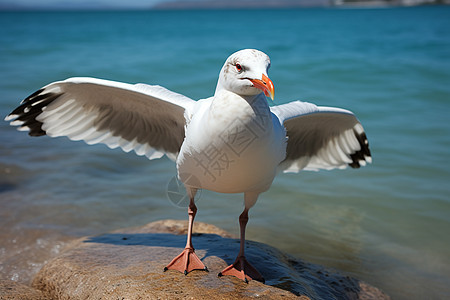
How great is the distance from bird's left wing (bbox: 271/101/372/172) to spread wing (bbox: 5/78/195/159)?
1166 mm

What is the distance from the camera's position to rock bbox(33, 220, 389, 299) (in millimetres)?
3115

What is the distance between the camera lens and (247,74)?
274cm

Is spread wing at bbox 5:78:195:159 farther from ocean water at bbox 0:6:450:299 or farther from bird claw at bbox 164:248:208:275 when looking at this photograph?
ocean water at bbox 0:6:450:299

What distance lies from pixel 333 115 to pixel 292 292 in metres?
1.77

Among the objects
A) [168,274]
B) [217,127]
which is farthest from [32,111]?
[217,127]

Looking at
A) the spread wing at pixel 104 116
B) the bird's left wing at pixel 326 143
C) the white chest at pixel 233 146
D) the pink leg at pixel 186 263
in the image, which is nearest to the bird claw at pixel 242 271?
the pink leg at pixel 186 263

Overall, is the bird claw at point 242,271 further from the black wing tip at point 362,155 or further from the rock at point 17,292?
the black wing tip at point 362,155

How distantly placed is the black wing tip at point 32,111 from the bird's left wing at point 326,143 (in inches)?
87.9

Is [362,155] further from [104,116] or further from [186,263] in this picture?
[104,116]

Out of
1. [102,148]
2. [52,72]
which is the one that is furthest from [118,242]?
[52,72]

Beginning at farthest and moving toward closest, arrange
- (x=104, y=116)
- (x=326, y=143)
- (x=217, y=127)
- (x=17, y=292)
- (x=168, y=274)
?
(x=326, y=143) → (x=104, y=116) → (x=17, y=292) → (x=168, y=274) → (x=217, y=127)

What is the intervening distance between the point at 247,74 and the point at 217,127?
1.23 feet

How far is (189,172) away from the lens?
3.33 metres

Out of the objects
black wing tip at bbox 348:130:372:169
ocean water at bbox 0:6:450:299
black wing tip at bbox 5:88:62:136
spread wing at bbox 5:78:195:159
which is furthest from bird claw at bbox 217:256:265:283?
black wing tip at bbox 5:88:62:136
